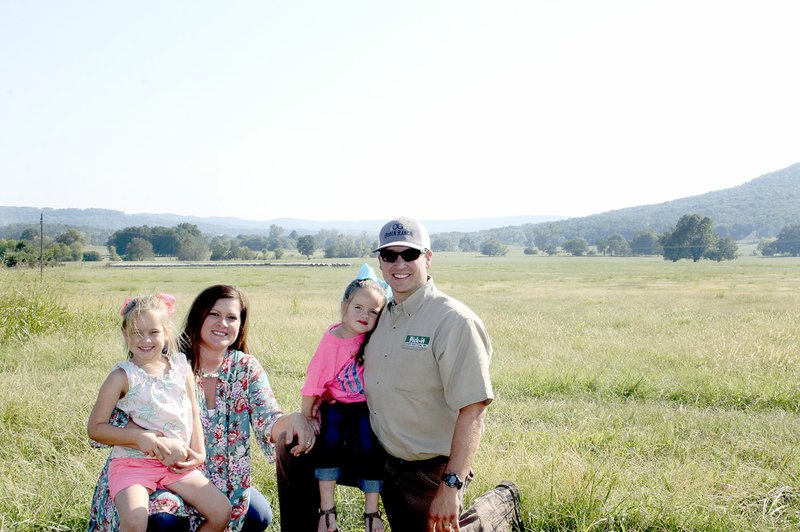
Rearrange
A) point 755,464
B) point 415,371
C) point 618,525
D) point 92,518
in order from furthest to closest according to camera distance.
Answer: point 755,464 → point 618,525 → point 415,371 → point 92,518

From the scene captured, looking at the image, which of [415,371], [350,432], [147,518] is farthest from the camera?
[350,432]

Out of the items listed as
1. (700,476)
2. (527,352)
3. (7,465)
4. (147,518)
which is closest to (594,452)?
(700,476)

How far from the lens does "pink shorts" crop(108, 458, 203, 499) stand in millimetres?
3188

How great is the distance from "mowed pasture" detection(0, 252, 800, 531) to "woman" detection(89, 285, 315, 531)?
117 centimetres

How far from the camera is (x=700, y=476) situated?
5270mm

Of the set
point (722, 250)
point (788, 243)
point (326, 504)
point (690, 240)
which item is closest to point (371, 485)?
point (326, 504)

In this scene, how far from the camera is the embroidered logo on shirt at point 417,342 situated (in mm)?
3553

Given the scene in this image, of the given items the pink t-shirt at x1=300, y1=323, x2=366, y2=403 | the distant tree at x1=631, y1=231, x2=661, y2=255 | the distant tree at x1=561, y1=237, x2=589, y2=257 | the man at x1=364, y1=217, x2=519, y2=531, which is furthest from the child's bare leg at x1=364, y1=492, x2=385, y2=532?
the distant tree at x1=561, y1=237, x2=589, y2=257

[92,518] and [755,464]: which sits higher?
[92,518]

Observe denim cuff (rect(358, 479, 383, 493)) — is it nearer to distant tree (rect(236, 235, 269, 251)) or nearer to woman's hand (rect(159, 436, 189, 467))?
woman's hand (rect(159, 436, 189, 467))

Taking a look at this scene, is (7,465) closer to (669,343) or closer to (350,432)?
(350,432)

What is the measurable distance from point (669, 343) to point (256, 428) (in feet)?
37.1

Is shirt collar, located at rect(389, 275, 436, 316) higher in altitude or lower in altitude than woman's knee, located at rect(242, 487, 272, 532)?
higher

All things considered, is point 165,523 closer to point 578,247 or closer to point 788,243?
point 578,247
